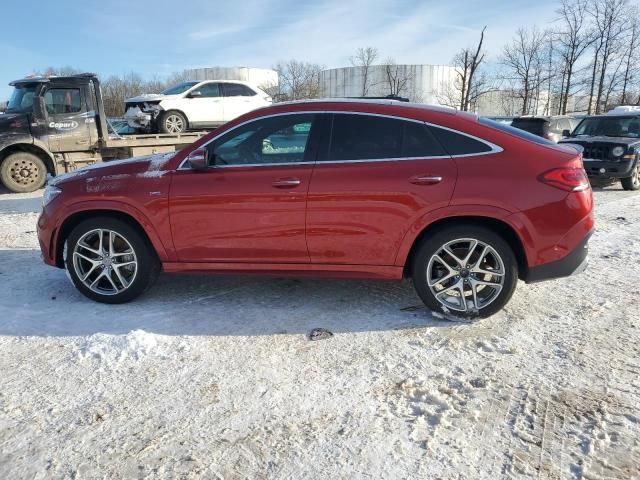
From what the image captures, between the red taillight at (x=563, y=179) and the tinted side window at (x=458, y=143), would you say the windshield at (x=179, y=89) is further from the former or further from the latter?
the red taillight at (x=563, y=179)

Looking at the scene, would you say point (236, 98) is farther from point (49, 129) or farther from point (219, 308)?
point (219, 308)

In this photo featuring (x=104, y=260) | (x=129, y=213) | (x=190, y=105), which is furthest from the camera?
(x=190, y=105)

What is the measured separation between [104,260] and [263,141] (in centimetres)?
174

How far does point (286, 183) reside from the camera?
154 inches

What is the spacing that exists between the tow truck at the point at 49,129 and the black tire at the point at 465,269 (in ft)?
Result: 29.0

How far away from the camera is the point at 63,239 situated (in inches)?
176

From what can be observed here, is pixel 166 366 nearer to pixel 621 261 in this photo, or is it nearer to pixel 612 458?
pixel 612 458

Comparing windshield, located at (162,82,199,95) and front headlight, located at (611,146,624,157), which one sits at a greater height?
windshield, located at (162,82,199,95)

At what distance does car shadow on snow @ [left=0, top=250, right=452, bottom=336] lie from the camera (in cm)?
390

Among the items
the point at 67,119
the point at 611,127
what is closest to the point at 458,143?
the point at 611,127

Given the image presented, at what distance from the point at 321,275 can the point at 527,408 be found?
1821mm

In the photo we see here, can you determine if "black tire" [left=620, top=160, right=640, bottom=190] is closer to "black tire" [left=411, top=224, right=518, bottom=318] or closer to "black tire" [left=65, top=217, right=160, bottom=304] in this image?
"black tire" [left=411, top=224, right=518, bottom=318]

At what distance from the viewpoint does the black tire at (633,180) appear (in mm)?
10680

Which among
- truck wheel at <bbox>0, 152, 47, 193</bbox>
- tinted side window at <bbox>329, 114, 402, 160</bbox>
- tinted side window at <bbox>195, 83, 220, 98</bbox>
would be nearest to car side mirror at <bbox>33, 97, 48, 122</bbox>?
truck wheel at <bbox>0, 152, 47, 193</bbox>
